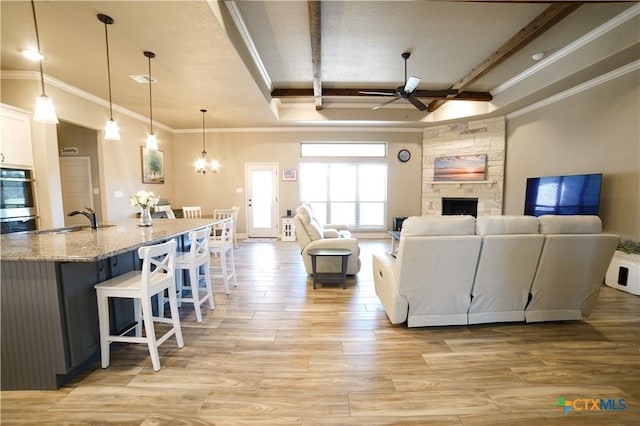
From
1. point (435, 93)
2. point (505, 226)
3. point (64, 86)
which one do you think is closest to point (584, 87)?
point (435, 93)

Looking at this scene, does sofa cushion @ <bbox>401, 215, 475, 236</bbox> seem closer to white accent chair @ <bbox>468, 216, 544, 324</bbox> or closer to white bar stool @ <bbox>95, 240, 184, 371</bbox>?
white accent chair @ <bbox>468, 216, 544, 324</bbox>

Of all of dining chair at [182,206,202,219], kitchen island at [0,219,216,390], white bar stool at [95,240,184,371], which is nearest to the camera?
kitchen island at [0,219,216,390]

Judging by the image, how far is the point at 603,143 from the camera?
3594mm

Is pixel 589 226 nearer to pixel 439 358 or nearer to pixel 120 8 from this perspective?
pixel 439 358

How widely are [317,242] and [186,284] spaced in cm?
181

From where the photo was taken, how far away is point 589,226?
2223 millimetres

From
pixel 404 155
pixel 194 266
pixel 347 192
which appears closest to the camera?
pixel 194 266

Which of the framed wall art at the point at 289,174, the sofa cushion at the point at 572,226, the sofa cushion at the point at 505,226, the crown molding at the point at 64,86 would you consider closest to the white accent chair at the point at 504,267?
the sofa cushion at the point at 505,226

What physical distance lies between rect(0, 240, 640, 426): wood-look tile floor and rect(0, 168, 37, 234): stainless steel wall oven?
286 cm

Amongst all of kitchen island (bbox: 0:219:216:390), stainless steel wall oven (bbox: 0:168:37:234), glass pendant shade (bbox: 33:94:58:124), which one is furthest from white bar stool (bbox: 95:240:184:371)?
stainless steel wall oven (bbox: 0:168:37:234)

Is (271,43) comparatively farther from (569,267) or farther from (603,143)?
(603,143)

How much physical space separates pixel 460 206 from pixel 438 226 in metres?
4.79

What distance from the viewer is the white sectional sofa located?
84.2 inches

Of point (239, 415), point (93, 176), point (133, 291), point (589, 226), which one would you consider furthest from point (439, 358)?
point (93, 176)
